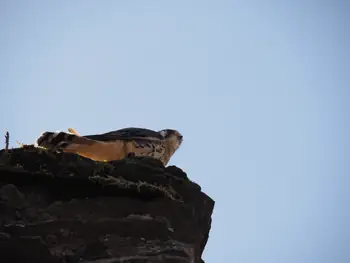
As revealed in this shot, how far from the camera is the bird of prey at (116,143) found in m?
6.62

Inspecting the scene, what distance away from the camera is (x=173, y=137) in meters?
8.37

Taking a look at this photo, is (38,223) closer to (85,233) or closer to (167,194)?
(85,233)

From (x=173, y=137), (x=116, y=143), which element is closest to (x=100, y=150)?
(x=116, y=143)

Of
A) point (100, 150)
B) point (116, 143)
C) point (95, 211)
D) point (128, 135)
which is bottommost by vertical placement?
point (95, 211)

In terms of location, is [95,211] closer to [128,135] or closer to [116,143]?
[116,143]

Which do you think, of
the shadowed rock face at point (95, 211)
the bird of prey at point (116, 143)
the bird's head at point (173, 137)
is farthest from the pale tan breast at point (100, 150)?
the bird's head at point (173, 137)

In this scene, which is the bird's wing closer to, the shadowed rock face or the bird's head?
the bird's head

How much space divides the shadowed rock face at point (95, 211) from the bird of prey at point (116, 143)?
72 centimetres

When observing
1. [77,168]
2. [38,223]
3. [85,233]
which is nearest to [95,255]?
[85,233]

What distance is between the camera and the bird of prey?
6621mm

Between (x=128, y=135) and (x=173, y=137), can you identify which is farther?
(x=173, y=137)

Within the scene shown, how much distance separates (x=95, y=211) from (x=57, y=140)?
1388 mm

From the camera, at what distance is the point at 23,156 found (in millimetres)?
5820

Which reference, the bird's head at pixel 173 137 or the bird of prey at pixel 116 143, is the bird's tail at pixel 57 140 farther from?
the bird's head at pixel 173 137
